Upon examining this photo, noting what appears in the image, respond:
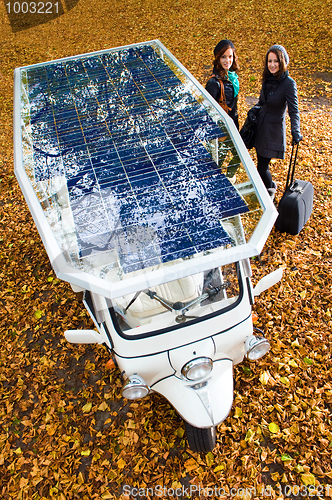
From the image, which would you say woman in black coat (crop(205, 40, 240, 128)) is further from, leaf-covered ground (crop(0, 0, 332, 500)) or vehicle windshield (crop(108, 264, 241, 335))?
vehicle windshield (crop(108, 264, 241, 335))

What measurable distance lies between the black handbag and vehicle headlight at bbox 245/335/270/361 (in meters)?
3.41

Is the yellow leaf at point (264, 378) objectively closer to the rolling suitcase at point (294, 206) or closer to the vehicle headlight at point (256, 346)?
the vehicle headlight at point (256, 346)

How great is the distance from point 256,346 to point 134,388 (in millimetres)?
1207

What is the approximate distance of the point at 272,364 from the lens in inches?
170

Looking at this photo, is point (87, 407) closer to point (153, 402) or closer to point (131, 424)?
point (131, 424)

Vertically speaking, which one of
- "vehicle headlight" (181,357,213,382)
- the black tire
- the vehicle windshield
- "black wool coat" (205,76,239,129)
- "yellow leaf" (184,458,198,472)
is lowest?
"yellow leaf" (184,458,198,472)

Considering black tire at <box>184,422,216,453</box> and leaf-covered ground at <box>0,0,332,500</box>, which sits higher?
black tire at <box>184,422,216,453</box>

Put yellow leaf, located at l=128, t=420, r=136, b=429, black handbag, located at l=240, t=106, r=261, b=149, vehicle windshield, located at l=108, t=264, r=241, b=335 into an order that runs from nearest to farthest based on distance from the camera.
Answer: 1. vehicle windshield, located at l=108, t=264, r=241, b=335
2. yellow leaf, located at l=128, t=420, r=136, b=429
3. black handbag, located at l=240, t=106, r=261, b=149

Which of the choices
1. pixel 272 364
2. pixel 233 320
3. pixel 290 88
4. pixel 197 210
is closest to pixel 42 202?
pixel 197 210

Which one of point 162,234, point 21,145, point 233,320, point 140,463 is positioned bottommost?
point 140,463

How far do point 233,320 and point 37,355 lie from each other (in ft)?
9.81

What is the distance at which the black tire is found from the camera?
10.9ft

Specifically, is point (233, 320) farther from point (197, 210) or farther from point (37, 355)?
point (37, 355)

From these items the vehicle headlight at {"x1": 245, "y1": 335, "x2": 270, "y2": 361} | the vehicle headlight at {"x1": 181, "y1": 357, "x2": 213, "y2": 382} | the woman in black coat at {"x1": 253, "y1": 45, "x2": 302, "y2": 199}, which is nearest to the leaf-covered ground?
the vehicle headlight at {"x1": 245, "y1": 335, "x2": 270, "y2": 361}
